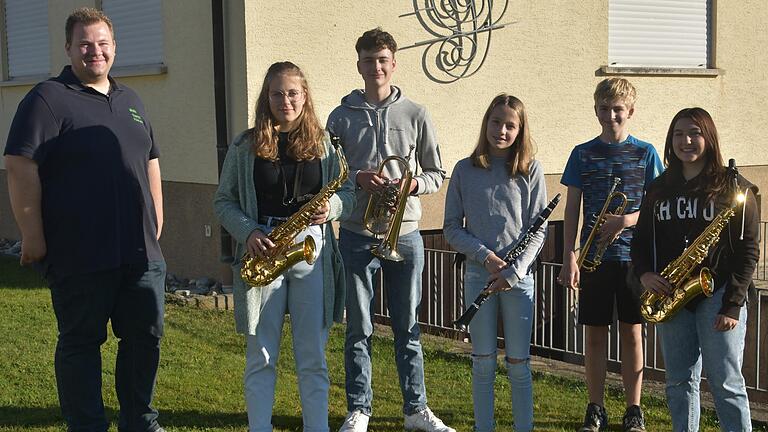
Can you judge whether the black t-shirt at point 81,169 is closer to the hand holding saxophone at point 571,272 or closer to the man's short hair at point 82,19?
the man's short hair at point 82,19

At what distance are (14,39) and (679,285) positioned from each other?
38.6ft

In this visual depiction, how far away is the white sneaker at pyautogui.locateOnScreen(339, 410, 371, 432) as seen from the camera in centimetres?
530

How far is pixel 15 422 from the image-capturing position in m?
5.54

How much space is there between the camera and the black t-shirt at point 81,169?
4.49m

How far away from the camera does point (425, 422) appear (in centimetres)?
542

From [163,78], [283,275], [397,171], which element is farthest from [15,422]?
[163,78]

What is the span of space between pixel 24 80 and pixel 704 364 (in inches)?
441

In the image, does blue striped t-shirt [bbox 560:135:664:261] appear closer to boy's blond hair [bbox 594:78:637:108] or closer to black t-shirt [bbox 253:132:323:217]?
boy's blond hair [bbox 594:78:637:108]

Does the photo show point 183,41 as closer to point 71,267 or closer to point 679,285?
point 71,267

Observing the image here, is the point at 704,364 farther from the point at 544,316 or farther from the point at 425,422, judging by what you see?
the point at 544,316

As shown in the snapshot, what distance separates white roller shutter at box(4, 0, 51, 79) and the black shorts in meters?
9.74

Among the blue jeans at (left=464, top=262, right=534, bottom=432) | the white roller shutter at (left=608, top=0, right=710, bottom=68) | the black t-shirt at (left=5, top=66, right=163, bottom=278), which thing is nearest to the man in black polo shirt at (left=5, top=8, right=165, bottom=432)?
the black t-shirt at (left=5, top=66, right=163, bottom=278)

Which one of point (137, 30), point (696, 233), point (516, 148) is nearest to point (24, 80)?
point (137, 30)

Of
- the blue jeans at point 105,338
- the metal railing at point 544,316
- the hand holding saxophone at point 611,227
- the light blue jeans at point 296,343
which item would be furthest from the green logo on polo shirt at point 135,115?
the metal railing at point 544,316
